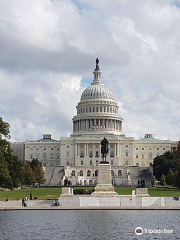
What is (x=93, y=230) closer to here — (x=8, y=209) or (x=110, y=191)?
(x=8, y=209)

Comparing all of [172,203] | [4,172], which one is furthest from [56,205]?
[4,172]

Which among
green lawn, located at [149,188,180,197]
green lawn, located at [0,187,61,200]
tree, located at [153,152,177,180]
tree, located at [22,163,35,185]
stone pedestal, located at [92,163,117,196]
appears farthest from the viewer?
tree, located at [153,152,177,180]

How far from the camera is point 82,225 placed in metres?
47.8

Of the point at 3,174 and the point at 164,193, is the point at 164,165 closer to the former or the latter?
the point at 164,193

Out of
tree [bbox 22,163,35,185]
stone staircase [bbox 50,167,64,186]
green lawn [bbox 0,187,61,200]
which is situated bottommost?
green lawn [bbox 0,187,61,200]

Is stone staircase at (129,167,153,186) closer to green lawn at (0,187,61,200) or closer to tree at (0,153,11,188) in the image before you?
green lawn at (0,187,61,200)

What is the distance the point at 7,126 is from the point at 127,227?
46496mm

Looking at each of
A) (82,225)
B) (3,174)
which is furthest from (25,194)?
(82,225)

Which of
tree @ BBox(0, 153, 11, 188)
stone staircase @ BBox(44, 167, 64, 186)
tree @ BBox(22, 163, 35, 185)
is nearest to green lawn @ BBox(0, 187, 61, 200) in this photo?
tree @ BBox(0, 153, 11, 188)

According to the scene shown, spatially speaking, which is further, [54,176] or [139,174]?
[139,174]

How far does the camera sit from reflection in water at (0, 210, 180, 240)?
41812 millimetres

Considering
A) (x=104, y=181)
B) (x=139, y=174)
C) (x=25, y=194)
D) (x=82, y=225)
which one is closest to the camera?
(x=82, y=225)

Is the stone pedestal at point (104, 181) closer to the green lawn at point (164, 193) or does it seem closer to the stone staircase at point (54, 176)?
the green lawn at point (164, 193)

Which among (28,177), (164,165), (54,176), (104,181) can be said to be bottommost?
(104,181)
